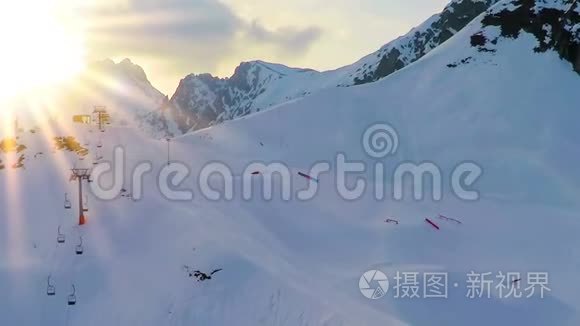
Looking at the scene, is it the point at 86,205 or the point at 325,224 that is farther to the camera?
the point at 325,224

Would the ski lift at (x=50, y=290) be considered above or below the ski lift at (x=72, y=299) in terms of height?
above

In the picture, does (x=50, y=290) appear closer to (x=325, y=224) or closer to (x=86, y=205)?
(x=86, y=205)

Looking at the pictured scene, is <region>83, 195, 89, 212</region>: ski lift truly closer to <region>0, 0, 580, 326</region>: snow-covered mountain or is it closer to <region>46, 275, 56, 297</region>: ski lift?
<region>0, 0, 580, 326</region>: snow-covered mountain

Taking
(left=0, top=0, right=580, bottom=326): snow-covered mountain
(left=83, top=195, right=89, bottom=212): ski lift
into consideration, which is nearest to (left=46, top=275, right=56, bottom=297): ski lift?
(left=0, top=0, right=580, bottom=326): snow-covered mountain

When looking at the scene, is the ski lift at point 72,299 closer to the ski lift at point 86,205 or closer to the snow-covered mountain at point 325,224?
the snow-covered mountain at point 325,224

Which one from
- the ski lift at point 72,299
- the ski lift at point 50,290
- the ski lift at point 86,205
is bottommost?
the ski lift at point 72,299

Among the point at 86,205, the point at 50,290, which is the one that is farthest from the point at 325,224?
the point at 50,290

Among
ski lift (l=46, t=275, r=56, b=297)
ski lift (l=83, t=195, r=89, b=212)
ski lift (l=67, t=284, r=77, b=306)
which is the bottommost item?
Result: ski lift (l=67, t=284, r=77, b=306)

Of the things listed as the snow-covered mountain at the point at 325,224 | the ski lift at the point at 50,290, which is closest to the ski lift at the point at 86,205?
the snow-covered mountain at the point at 325,224

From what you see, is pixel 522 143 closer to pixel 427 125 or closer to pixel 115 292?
pixel 427 125
